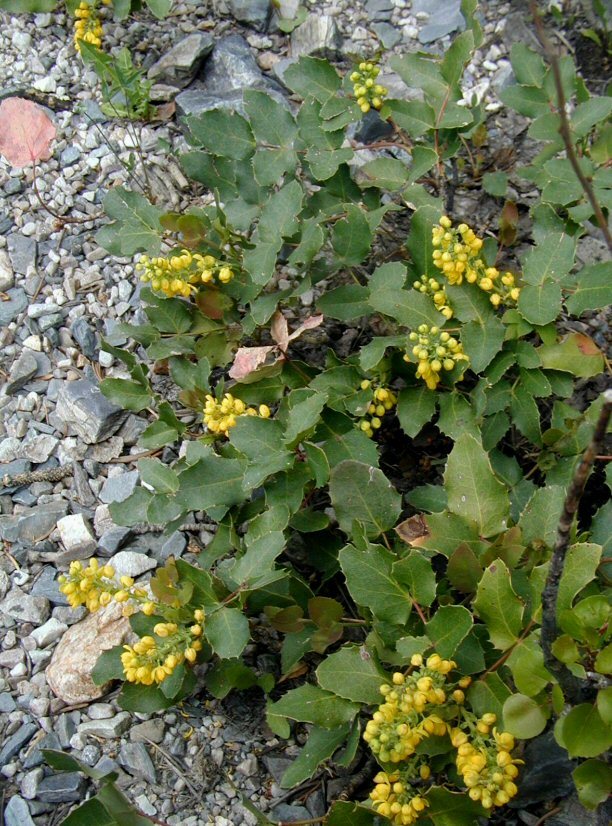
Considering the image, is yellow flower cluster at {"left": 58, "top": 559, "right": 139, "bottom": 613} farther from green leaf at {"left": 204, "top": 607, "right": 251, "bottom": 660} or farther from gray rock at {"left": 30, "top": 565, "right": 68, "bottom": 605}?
gray rock at {"left": 30, "top": 565, "right": 68, "bottom": 605}

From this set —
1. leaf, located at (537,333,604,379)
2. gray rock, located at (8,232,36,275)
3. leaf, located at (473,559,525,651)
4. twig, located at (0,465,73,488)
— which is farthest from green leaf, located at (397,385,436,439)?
gray rock, located at (8,232,36,275)

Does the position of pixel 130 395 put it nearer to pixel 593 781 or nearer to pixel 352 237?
pixel 352 237

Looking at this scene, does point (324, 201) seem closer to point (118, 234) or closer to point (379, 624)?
point (118, 234)

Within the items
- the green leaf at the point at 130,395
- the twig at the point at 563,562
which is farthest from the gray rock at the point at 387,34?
the twig at the point at 563,562

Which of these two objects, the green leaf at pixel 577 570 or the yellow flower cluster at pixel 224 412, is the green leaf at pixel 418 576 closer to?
the green leaf at pixel 577 570

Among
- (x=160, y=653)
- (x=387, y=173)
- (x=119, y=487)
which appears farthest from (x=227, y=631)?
(x=387, y=173)

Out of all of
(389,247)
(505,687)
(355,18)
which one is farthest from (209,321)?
(355,18)
